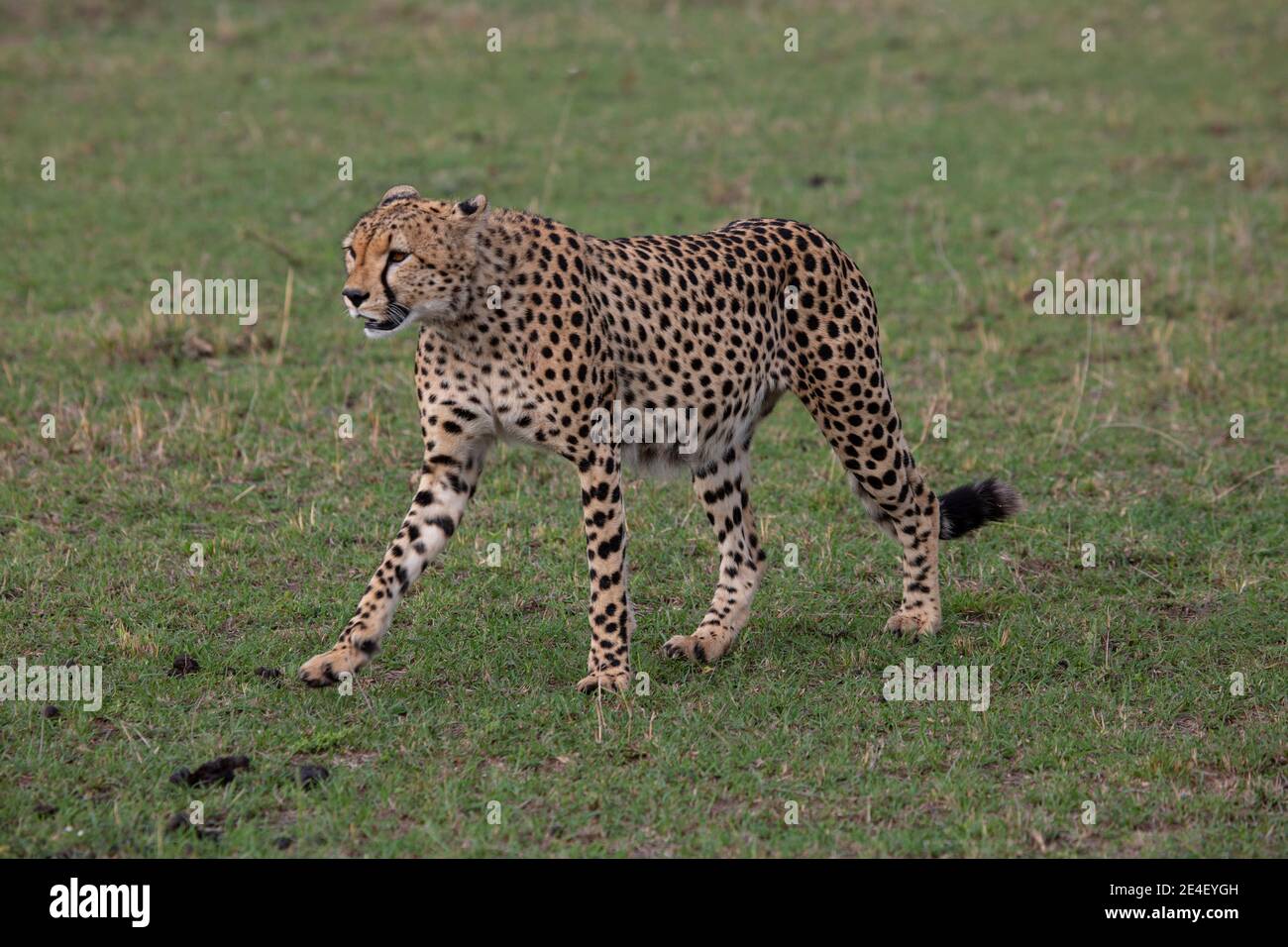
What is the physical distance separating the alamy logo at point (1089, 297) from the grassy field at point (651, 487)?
0.11m

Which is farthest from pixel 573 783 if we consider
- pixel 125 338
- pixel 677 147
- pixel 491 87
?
pixel 491 87

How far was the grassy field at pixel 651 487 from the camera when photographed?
15.1 feet

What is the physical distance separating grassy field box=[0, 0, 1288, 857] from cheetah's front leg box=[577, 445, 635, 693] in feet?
0.55

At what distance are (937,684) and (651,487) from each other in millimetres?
2232

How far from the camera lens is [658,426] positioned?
5.45m

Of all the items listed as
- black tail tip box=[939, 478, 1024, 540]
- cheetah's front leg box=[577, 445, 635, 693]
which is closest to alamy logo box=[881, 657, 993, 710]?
black tail tip box=[939, 478, 1024, 540]

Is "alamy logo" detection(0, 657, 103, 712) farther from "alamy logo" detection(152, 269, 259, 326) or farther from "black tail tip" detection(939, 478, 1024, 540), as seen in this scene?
"alamy logo" detection(152, 269, 259, 326)

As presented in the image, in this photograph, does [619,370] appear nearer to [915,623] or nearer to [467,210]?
[467,210]

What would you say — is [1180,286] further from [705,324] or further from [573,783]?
[573,783]

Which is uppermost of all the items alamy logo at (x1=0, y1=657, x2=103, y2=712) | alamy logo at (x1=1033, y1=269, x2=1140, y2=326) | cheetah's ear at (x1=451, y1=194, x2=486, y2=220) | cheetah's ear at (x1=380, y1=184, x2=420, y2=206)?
alamy logo at (x1=1033, y1=269, x2=1140, y2=326)

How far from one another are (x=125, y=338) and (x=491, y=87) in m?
6.48
